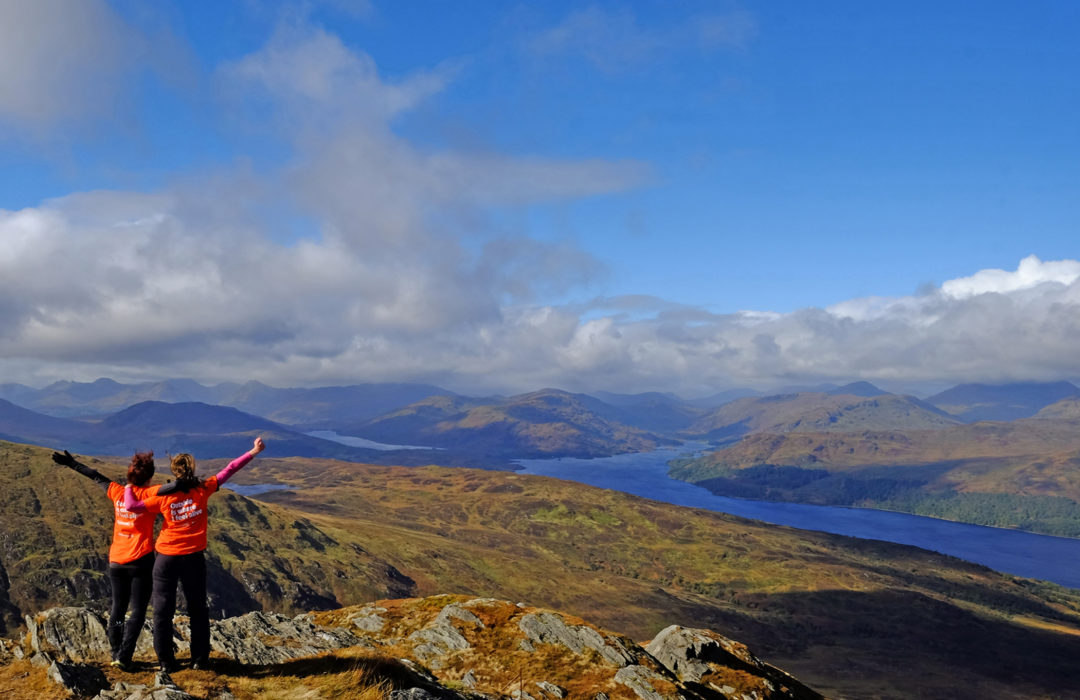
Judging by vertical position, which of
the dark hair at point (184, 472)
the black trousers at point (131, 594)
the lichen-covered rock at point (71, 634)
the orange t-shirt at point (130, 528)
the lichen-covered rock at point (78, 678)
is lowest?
the lichen-covered rock at point (71, 634)

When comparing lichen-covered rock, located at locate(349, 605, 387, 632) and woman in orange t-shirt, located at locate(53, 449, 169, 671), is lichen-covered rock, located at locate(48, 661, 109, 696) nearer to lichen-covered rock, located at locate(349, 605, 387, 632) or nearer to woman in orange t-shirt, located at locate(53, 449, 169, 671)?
woman in orange t-shirt, located at locate(53, 449, 169, 671)

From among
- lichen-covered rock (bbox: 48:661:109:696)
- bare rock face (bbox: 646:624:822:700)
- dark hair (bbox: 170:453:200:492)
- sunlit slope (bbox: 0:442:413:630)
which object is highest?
dark hair (bbox: 170:453:200:492)

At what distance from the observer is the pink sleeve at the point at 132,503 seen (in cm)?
1341

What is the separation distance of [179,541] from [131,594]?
2198 millimetres

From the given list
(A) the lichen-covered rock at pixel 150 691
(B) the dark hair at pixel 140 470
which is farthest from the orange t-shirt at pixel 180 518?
(A) the lichen-covered rock at pixel 150 691

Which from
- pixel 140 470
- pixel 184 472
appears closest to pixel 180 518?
pixel 184 472

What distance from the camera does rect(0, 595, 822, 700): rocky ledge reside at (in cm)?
1611

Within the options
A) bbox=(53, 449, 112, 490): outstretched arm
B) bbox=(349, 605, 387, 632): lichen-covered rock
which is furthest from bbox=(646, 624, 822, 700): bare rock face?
bbox=(53, 449, 112, 490): outstretched arm

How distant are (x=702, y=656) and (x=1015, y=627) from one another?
237 m

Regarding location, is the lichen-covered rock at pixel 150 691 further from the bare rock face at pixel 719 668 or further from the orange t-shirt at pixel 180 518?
the bare rock face at pixel 719 668

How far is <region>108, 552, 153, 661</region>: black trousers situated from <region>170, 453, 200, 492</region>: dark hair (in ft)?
6.90

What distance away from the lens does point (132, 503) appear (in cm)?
1342

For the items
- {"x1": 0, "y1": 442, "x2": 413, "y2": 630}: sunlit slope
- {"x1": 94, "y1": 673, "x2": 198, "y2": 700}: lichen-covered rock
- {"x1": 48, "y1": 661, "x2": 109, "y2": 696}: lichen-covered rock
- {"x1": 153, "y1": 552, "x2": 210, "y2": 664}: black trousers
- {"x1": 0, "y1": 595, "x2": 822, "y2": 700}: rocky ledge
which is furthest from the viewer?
{"x1": 0, "y1": 442, "x2": 413, "y2": 630}: sunlit slope

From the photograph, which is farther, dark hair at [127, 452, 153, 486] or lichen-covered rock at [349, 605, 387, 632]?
lichen-covered rock at [349, 605, 387, 632]
